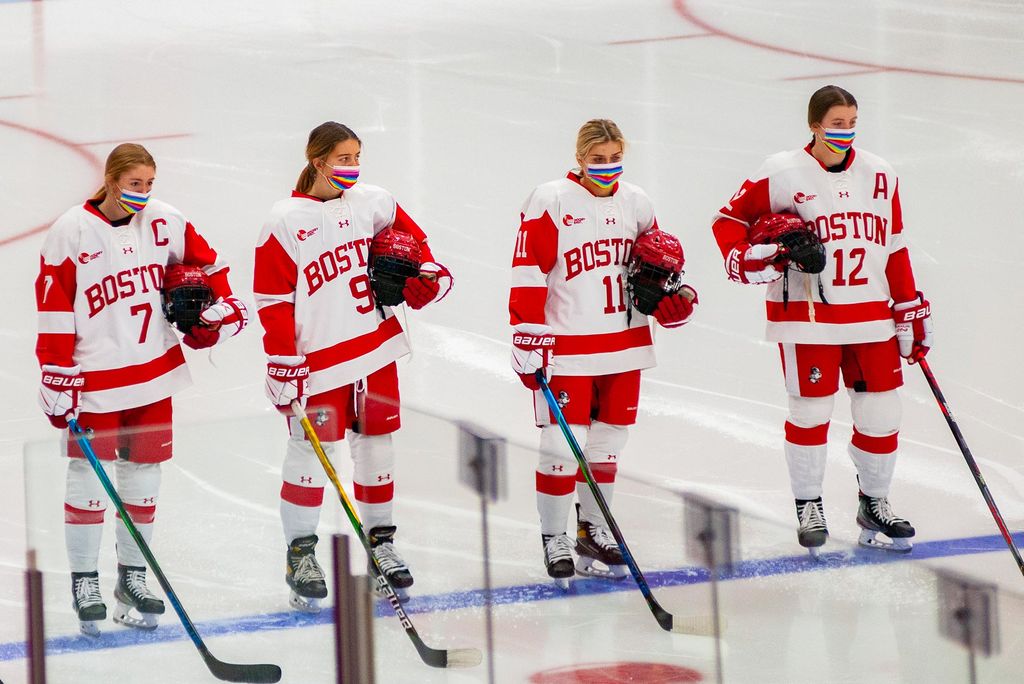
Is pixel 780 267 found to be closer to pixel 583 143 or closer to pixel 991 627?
pixel 583 143

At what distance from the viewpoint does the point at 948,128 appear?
767cm

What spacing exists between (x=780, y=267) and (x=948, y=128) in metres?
3.81

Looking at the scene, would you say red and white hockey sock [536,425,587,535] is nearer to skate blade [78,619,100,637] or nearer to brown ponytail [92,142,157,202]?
skate blade [78,619,100,637]

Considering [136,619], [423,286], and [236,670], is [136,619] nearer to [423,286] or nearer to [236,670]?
[236,670]

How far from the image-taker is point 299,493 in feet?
9.29

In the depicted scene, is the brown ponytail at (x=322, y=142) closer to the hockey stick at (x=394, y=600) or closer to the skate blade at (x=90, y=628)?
the hockey stick at (x=394, y=600)

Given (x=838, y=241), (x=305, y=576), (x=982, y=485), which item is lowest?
(x=982, y=485)

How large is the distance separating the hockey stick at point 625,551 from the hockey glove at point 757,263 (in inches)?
22.2

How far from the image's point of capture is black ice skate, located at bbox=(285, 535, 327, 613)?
106 inches

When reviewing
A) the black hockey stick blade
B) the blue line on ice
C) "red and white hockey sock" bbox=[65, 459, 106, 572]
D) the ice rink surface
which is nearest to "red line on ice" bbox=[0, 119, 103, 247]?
the ice rink surface

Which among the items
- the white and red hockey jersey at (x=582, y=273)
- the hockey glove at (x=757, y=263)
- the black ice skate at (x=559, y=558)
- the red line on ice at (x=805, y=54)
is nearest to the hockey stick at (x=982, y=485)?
the hockey glove at (x=757, y=263)

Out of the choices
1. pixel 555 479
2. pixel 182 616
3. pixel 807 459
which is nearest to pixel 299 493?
pixel 182 616

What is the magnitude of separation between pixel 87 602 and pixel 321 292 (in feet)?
4.38

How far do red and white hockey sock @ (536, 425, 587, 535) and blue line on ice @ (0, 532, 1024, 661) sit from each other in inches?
7.2
